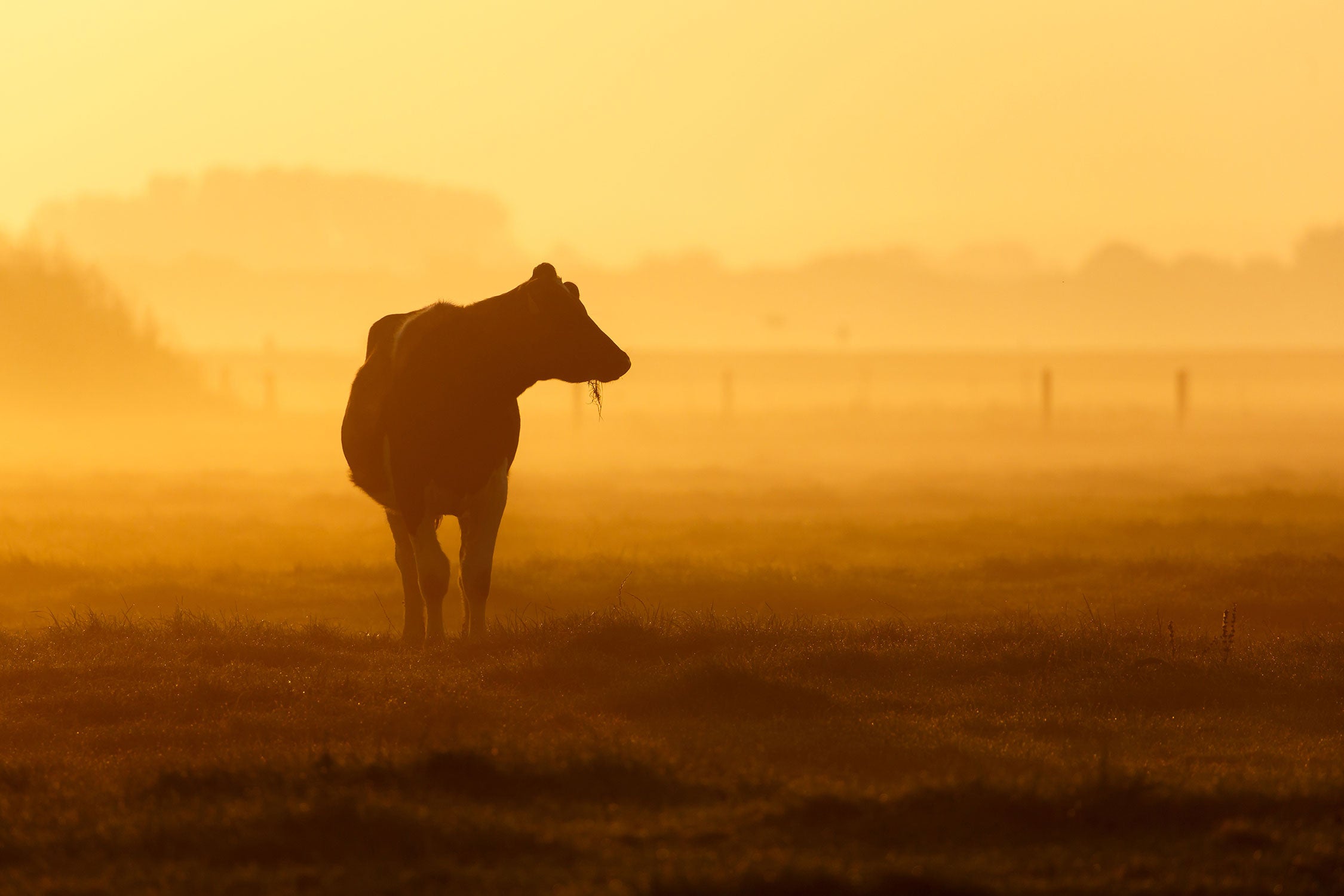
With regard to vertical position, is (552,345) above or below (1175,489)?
above

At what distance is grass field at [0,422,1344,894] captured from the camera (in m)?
5.59

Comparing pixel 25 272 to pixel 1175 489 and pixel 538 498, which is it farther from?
pixel 1175 489

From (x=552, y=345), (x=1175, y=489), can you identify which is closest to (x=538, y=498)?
(x=1175, y=489)

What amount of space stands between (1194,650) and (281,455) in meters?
34.7

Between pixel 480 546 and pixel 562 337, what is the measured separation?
61.6 inches

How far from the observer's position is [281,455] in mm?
41875

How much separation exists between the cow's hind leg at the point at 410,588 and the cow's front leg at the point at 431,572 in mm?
254

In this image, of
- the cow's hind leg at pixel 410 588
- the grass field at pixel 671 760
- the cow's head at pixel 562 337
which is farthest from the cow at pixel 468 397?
the grass field at pixel 671 760

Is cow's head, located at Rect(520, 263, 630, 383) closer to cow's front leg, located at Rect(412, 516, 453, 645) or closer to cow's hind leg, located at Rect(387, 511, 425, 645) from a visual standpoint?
cow's front leg, located at Rect(412, 516, 453, 645)

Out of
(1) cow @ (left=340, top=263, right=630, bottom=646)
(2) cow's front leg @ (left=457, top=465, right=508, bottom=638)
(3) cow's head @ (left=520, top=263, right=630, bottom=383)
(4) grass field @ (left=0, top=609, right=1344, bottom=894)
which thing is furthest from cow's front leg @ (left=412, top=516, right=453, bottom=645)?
(3) cow's head @ (left=520, top=263, right=630, bottom=383)

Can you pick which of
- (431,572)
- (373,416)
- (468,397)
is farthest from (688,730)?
(373,416)

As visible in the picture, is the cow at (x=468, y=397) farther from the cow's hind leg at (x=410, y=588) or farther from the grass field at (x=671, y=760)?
the grass field at (x=671, y=760)

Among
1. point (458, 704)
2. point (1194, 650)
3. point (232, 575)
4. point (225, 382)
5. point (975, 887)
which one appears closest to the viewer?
point (975, 887)

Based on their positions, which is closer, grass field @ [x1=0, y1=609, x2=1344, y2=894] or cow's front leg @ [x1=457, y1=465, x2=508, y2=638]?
grass field @ [x1=0, y1=609, x2=1344, y2=894]
